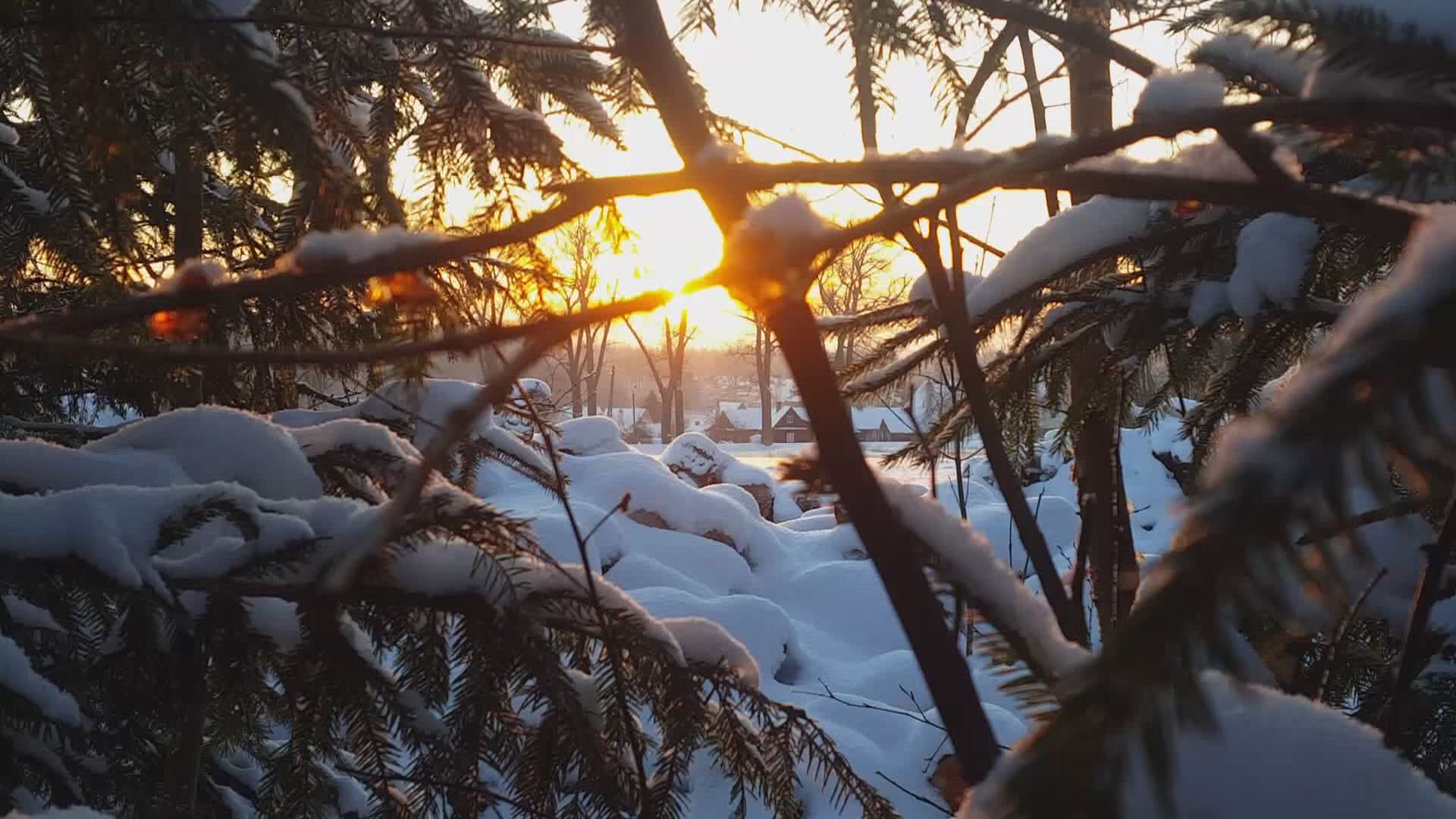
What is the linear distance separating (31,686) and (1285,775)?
1.40m

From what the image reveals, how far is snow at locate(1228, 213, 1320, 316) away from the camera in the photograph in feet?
4.35

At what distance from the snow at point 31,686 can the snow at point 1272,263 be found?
6.02 ft

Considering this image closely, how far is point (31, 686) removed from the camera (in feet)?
3.62

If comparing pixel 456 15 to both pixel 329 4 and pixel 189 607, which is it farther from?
pixel 189 607

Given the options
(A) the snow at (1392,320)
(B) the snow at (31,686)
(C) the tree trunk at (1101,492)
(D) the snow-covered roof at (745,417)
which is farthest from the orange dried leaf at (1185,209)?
(D) the snow-covered roof at (745,417)

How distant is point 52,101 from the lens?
54.7 inches

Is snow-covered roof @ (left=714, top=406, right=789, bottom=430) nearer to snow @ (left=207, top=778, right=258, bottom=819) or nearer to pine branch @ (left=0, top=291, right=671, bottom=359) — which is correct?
snow @ (left=207, top=778, right=258, bottom=819)

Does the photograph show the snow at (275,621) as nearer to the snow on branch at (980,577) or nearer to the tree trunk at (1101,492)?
the snow on branch at (980,577)

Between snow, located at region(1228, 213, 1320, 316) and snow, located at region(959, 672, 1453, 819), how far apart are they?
95 centimetres

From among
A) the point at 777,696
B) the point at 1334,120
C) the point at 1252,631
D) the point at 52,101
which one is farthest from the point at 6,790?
the point at 777,696

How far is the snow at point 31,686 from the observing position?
1.09 metres

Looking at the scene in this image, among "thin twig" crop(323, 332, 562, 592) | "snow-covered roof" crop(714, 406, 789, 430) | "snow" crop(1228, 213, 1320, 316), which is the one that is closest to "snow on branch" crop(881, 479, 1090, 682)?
"thin twig" crop(323, 332, 562, 592)

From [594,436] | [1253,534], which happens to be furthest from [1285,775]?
[594,436]

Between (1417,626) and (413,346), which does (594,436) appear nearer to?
(1417,626)
